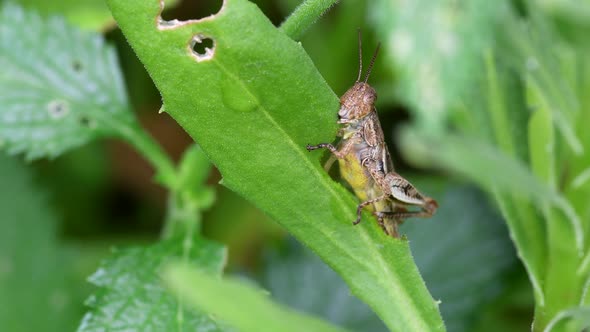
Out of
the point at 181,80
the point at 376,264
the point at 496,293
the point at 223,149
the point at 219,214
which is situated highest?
the point at 181,80

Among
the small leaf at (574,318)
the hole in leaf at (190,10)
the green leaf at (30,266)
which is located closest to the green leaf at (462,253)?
the small leaf at (574,318)

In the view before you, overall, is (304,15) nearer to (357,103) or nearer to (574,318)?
(357,103)

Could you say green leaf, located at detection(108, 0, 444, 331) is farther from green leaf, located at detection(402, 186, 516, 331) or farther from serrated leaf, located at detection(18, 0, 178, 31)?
serrated leaf, located at detection(18, 0, 178, 31)

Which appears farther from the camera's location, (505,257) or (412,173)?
(412,173)

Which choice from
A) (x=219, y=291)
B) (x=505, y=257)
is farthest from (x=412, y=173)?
(x=219, y=291)

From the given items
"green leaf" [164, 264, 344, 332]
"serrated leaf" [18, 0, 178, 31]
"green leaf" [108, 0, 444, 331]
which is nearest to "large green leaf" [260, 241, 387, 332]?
"green leaf" [108, 0, 444, 331]

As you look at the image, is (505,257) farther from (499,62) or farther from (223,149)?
(223,149)
